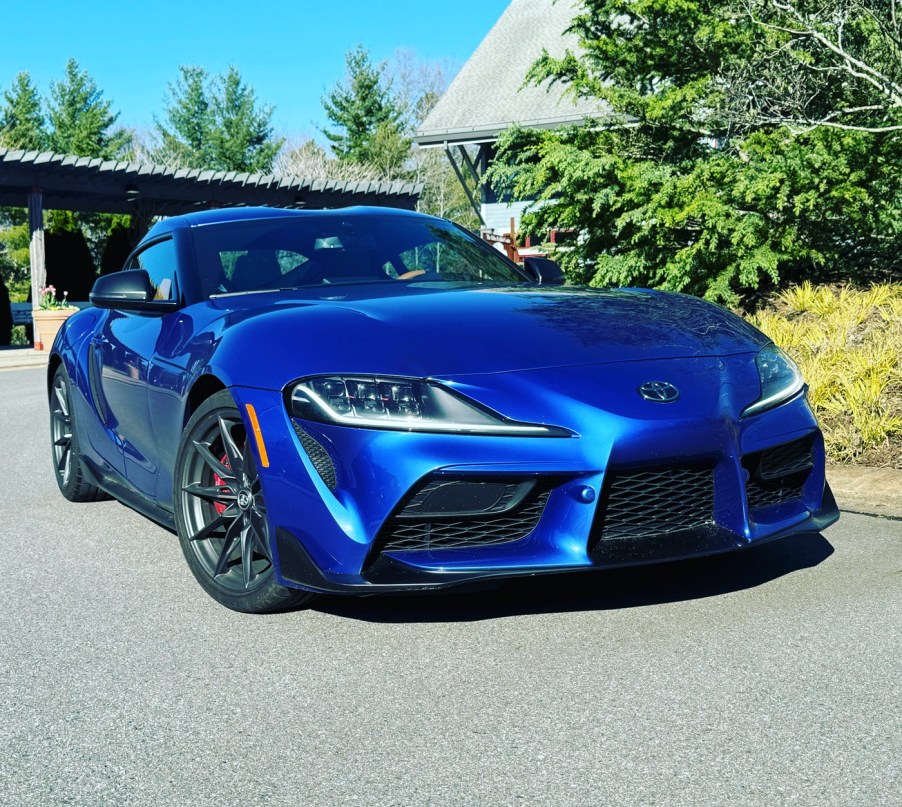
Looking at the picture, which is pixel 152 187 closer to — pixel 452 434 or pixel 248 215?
pixel 248 215

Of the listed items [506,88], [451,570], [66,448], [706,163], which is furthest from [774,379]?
[506,88]

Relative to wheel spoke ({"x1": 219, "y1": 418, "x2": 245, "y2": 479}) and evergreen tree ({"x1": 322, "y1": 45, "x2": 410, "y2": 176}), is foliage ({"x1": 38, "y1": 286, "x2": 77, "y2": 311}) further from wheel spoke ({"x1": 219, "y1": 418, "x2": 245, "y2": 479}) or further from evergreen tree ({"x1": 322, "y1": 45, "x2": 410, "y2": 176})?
evergreen tree ({"x1": 322, "y1": 45, "x2": 410, "y2": 176})

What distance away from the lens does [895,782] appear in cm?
263

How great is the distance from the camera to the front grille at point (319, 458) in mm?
3535

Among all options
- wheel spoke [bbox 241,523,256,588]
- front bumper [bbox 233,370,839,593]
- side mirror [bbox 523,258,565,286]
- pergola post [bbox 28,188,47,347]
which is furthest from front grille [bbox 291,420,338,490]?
pergola post [bbox 28,188,47,347]

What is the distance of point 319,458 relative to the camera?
11.7ft

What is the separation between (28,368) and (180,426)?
49.9ft

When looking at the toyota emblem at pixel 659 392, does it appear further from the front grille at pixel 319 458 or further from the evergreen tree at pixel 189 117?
the evergreen tree at pixel 189 117

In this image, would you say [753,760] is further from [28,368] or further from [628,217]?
[28,368]

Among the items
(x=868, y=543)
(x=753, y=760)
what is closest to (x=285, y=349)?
(x=753, y=760)

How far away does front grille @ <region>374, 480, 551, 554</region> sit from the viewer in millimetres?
3482

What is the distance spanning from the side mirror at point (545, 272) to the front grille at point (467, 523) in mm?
2112

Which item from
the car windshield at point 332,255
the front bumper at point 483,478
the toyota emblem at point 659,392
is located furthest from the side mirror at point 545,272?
the front bumper at point 483,478

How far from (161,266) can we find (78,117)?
56460 millimetres
